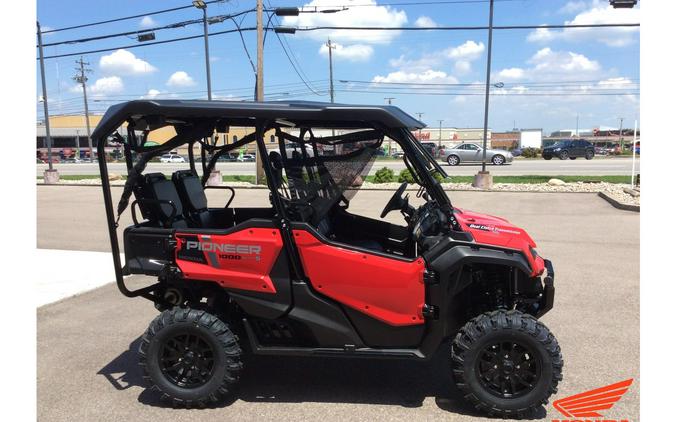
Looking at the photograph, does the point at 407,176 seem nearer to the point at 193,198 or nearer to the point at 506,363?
the point at 193,198

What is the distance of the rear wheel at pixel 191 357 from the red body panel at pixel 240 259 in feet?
0.91

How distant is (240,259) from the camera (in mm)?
3391

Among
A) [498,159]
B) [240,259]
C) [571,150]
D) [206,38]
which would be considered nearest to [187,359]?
[240,259]

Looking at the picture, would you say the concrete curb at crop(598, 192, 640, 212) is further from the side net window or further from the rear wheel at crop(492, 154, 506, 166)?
the rear wheel at crop(492, 154, 506, 166)

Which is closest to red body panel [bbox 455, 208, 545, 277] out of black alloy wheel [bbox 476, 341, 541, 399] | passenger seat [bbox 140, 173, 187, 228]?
black alloy wheel [bbox 476, 341, 541, 399]

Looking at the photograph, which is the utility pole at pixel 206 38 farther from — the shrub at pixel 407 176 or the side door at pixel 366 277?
the side door at pixel 366 277

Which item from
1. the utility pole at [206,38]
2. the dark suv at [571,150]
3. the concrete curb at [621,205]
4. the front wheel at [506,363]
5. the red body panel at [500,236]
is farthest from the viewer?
→ the dark suv at [571,150]

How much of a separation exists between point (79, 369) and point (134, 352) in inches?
17.9

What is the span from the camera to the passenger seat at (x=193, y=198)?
4432 millimetres

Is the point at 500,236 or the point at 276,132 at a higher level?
the point at 276,132

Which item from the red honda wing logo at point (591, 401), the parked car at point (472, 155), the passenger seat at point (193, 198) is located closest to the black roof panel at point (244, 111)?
the passenger seat at point (193, 198)

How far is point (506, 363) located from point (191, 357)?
2074 millimetres

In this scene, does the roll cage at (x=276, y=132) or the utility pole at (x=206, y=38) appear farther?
the utility pole at (x=206, y=38)

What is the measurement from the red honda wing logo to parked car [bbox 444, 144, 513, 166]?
95.8 ft
